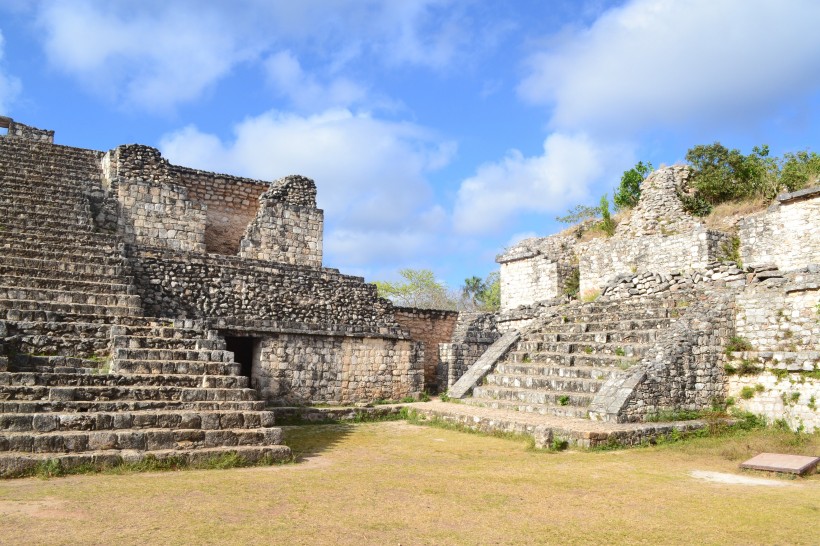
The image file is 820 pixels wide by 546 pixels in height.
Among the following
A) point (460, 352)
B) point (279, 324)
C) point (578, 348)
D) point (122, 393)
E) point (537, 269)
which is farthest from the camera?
point (537, 269)

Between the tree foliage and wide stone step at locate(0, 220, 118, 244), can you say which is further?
the tree foliage

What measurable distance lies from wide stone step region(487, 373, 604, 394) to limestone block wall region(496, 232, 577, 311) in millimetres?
8688

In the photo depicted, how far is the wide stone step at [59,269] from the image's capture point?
10.7 m

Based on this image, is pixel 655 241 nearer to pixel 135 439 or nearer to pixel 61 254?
pixel 61 254

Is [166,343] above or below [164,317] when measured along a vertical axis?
below

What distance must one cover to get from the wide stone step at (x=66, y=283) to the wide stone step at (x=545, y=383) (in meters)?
6.98

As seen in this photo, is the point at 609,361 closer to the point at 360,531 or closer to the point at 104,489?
the point at 360,531

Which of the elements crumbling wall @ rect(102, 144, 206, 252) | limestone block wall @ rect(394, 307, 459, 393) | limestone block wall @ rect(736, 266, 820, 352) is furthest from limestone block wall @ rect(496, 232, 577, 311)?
crumbling wall @ rect(102, 144, 206, 252)

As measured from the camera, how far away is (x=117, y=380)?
805cm

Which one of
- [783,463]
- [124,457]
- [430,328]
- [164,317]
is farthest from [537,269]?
[124,457]

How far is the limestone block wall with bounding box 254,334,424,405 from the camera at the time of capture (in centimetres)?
1307

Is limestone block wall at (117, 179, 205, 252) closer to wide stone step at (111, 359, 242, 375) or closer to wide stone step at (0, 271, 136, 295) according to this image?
wide stone step at (0, 271, 136, 295)

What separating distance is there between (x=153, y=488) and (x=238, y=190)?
14.6 meters

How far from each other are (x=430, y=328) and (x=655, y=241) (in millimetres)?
6896
